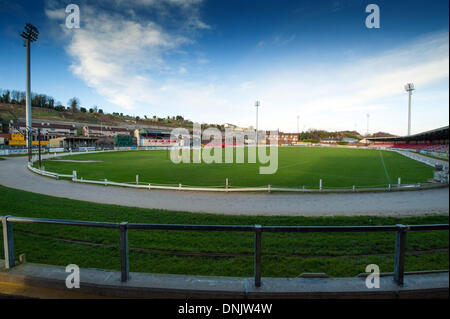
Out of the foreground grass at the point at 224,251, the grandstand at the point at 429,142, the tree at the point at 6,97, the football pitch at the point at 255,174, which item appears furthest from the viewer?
the tree at the point at 6,97

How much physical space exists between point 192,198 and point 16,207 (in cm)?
800

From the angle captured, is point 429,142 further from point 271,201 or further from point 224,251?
point 224,251

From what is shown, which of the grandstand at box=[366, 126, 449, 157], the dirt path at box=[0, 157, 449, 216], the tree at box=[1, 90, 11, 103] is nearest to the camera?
the dirt path at box=[0, 157, 449, 216]

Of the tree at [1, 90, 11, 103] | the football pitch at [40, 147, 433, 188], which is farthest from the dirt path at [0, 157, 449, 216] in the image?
the tree at [1, 90, 11, 103]

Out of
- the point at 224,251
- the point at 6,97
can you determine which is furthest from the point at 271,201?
the point at 6,97

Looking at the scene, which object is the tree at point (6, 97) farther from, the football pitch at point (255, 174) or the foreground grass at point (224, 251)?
the foreground grass at point (224, 251)

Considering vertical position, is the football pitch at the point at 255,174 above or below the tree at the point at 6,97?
below

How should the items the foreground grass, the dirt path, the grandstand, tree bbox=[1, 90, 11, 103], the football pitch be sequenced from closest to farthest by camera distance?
the foreground grass, the dirt path, the football pitch, the grandstand, tree bbox=[1, 90, 11, 103]

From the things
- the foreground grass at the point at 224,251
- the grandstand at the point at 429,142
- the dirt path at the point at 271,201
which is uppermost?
the grandstand at the point at 429,142

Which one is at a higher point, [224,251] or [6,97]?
[6,97]

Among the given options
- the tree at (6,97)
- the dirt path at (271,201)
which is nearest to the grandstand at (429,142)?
the dirt path at (271,201)

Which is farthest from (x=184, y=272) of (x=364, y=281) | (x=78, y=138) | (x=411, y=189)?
(x=78, y=138)

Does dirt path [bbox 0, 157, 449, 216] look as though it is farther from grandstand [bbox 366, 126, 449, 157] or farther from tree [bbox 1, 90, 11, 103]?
tree [bbox 1, 90, 11, 103]
